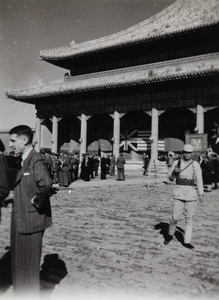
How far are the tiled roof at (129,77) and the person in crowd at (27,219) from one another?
15.9m

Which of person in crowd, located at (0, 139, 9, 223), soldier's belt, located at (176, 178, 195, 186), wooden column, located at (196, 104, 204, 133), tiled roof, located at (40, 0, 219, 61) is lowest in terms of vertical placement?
soldier's belt, located at (176, 178, 195, 186)

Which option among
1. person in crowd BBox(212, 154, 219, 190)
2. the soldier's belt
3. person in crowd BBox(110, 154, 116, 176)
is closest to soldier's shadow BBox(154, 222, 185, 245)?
the soldier's belt

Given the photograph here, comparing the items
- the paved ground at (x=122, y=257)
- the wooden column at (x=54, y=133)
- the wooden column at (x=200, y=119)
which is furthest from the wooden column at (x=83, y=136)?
the paved ground at (x=122, y=257)

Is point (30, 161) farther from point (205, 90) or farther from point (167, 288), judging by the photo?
point (205, 90)

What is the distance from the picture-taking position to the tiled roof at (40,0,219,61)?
19.8m

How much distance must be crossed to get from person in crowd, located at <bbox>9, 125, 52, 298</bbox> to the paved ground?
0.88ft

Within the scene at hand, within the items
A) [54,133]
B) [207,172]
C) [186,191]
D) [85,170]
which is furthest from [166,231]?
[54,133]

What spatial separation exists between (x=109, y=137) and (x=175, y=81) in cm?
763

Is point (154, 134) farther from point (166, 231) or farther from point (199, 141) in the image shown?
point (166, 231)

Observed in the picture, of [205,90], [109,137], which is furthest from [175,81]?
[109,137]

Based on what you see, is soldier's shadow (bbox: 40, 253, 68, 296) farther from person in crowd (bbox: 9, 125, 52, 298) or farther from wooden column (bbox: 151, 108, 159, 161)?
wooden column (bbox: 151, 108, 159, 161)

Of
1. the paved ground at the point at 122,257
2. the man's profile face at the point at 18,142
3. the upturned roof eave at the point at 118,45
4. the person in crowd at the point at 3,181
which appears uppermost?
the upturned roof eave at the point at 118,45

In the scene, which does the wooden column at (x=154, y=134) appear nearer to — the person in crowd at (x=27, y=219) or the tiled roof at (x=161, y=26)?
the tiled roof at (x=161, y=26)

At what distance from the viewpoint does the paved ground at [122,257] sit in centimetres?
363
